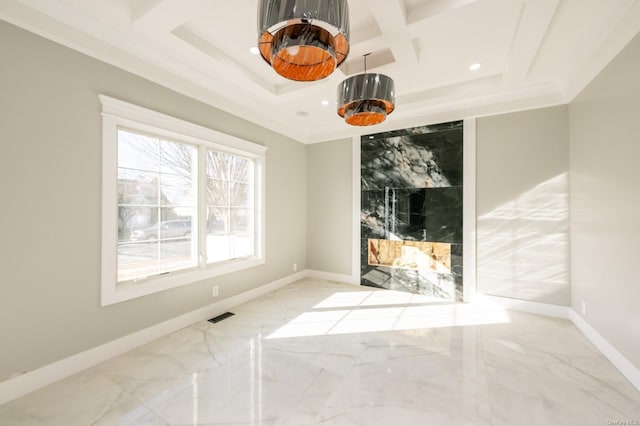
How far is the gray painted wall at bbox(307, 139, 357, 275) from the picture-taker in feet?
15.3

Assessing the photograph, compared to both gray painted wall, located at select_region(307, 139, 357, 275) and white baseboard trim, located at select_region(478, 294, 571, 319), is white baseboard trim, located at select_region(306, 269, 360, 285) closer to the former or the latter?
gray painted wall, located at select_region(307, 139, 357, 275)

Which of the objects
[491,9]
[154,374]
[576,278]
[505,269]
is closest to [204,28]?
[491,9]

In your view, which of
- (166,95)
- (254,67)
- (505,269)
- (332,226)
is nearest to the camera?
(166,95)

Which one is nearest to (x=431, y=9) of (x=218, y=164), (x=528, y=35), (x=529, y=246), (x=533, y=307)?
(x=528, y=35)

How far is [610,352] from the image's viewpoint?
7.43ft

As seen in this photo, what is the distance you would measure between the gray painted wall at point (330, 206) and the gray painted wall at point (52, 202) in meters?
2.83

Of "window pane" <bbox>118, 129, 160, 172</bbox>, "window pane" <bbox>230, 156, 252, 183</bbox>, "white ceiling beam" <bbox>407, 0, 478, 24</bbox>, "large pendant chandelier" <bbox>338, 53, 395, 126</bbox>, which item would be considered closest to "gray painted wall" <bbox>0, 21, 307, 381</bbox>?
"window pane" <bbox>118, 129, 160, 172</bbox>

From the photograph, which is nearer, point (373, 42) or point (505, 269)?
point (373, 42)

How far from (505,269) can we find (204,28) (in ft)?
14.3

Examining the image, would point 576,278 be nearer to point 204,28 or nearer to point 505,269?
point 505,269

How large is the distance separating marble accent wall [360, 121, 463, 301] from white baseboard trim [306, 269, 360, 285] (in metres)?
0.16

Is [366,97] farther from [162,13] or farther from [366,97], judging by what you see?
[162,13]

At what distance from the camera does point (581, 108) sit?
2.80 m

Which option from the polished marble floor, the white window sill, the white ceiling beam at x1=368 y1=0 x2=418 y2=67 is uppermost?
the white ceiling beam at x1=368 y1=0 x2=418 y2=67
